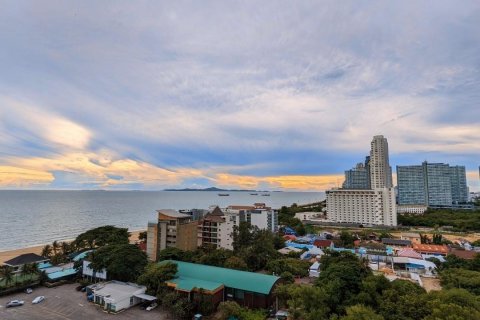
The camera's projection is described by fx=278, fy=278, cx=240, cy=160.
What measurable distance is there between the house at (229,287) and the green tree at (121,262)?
525 centimetres

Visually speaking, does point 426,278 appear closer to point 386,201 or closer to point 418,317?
point 418,317

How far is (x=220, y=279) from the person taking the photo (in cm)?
2792

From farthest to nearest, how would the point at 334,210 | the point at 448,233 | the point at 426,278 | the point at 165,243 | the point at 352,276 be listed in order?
the point at 334,210, the point at 448,233, the point at 165,243, the point at 426,278, the point at 352,276

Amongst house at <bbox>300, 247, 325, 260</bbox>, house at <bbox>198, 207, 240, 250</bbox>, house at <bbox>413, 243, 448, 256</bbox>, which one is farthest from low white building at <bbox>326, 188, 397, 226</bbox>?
house at <bbox>198, 207, 240, 250</bbox>

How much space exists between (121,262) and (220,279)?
1108cm

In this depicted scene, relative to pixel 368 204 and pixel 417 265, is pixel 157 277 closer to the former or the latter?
pixel 417 265

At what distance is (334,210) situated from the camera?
9812 centimetres

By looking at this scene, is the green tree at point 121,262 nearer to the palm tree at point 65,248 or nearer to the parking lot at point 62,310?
the parking lot at point 62,310

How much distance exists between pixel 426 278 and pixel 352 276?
73.5 ft

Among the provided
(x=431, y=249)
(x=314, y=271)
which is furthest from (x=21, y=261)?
(x=431, y=249)

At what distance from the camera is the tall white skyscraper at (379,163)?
10757 centimetres

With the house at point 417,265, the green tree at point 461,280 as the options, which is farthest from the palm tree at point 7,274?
the house at point 417,265

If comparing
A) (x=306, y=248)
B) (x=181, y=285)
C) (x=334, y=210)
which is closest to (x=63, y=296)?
(x=181, y=285)

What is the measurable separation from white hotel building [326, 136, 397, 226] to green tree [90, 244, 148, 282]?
79959 millimetres
